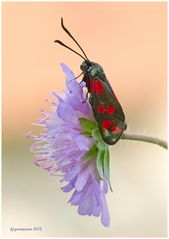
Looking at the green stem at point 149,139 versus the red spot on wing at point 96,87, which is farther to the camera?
the red spot on wing at point 96,87

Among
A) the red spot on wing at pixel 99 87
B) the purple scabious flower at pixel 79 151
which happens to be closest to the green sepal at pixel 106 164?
the purple scabious flower at pixel 79 151

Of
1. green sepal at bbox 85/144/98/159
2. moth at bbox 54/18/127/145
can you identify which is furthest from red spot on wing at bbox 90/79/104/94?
green sepal at bbox 85/144/98/159

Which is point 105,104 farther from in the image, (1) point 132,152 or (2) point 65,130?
(1) point 132,152

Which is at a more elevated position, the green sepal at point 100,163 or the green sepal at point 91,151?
the green sepal at point 91,151

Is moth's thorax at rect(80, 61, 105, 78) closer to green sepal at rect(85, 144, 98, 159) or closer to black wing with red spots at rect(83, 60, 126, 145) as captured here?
black wing with red spots at rect(83, 60, 126, 145)

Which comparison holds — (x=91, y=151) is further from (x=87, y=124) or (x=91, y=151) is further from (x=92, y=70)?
(x=92, y=70)

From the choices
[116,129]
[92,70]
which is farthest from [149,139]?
[92,70]

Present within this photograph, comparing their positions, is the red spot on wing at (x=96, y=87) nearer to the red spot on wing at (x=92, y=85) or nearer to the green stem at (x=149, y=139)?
the red spot on wing at (x=92, y=85)

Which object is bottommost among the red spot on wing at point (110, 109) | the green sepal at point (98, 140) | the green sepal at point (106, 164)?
the green sepal at point (106, 164)
